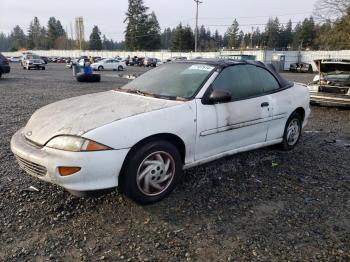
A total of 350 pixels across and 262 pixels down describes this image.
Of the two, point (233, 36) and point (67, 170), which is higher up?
point (233, 36)

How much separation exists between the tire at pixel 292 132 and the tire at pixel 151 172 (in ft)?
7.68

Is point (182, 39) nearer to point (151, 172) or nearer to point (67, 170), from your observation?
point (151, 172)

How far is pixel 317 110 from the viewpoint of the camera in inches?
380

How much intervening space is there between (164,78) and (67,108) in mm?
1314

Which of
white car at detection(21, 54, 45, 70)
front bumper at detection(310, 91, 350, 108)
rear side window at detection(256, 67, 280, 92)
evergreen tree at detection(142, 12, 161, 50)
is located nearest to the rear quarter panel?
rear side window at detection(256, 67, 280, 92)

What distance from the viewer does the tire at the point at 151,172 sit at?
3.13 meters

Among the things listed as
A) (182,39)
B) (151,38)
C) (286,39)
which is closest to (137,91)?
(182,39)

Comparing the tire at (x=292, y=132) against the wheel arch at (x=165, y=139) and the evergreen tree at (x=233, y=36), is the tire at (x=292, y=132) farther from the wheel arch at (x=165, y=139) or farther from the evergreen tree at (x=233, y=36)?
the evergreen tree at (x=233, y=36)

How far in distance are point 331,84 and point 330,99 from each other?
31.3 inches

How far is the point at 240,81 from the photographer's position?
14.0ft

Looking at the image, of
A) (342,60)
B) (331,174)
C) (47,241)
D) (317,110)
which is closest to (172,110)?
(47,241)

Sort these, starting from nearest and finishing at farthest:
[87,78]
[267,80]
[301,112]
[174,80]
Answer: [174,80] → [267,80] → [301,112] → [87,78]

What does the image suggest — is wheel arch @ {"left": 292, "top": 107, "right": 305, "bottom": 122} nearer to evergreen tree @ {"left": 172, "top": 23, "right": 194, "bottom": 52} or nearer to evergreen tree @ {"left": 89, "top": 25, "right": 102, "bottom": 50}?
evergreen tree @ {"left": 172, "top": 23, "right": 194, "bottom": 52}

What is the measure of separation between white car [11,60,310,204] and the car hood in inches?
0.4
